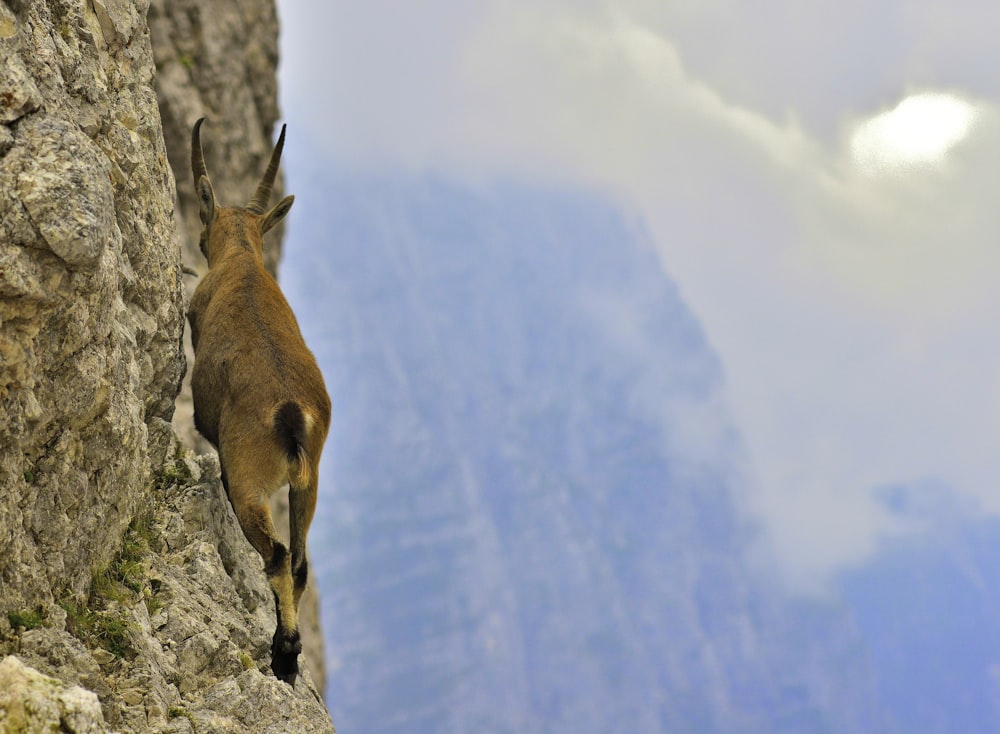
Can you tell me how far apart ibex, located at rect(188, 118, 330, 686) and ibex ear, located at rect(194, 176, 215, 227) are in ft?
5.46

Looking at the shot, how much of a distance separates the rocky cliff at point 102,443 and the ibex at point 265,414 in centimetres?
32

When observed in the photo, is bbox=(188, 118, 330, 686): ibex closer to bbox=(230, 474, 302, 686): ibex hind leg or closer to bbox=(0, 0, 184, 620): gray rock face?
bbox=(230, 474, 302, 686): ibex hind leg

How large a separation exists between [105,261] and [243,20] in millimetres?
23488

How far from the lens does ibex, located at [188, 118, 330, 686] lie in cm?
862

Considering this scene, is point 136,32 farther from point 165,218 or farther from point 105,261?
point 105,261

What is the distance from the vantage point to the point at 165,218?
9.78 meters

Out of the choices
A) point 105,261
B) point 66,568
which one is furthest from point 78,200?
point 66,568

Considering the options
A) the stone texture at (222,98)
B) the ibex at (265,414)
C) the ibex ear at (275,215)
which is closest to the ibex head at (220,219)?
the ibex ear at (275,215)

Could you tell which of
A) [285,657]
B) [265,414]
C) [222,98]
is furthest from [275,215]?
[222,98]

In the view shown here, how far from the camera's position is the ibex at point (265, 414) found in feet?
28.3

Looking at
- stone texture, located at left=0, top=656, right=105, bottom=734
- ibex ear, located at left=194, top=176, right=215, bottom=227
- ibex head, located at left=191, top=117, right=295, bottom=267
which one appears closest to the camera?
stone texture, located at left=0, top=656, right=105, bottom=734

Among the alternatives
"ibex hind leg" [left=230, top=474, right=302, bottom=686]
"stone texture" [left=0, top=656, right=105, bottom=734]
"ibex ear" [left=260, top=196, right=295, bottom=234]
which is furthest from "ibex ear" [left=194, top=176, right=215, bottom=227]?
"stone texture" [left=0, top=656, right=105, bottom=734]

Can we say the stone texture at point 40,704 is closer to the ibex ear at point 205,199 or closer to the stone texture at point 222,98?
the ibex ear at point 205,199

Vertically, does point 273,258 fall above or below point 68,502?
above
